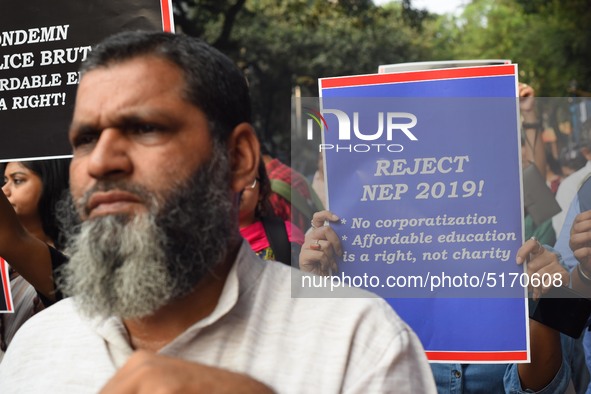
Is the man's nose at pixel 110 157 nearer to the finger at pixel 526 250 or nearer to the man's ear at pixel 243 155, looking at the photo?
the man's ear at pixel 243 155

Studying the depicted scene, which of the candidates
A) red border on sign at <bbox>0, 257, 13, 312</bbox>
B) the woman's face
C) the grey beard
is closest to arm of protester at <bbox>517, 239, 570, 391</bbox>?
the grey beard

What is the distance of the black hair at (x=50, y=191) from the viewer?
150 inches

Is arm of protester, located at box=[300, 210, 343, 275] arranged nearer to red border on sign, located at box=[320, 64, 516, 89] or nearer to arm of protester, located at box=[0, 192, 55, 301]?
red border on sign, located at box=[320, 64, 516, 89]

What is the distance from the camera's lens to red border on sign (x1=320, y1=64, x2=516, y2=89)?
289cm

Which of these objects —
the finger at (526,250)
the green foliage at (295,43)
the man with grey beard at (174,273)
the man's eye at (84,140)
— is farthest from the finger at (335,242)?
the green foliage at (295,43)

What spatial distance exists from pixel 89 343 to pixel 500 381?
4.97ft

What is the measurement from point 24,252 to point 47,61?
0.63 m

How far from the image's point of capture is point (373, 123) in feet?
9.53

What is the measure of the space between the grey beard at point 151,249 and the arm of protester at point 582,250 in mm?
1170

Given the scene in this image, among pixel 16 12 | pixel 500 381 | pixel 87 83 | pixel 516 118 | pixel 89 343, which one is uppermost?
pixel 16 12

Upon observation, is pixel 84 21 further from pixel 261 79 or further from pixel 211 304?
pixel 261 79

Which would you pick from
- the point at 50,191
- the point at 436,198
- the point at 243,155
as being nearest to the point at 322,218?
the point at 436,198

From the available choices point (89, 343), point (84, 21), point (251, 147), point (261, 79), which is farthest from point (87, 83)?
point (261, 79)

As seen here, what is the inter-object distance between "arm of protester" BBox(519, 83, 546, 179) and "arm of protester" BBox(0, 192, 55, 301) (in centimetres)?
154
